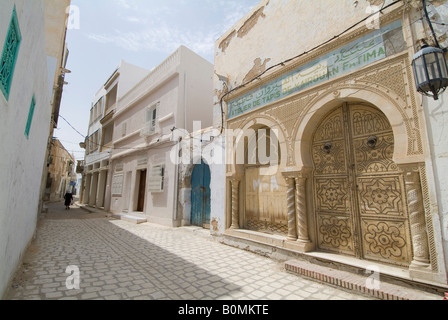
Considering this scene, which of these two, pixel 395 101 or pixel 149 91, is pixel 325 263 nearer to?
pixel 395 101

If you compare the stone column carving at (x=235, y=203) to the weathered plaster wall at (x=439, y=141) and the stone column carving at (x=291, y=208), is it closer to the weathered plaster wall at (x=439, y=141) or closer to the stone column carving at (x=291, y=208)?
the stone column carving at (x=291, y=208)

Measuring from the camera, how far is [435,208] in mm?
2701

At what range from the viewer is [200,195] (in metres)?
7.98

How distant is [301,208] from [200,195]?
4.48 metres

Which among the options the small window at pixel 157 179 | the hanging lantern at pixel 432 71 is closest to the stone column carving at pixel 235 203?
the hanging lantern at pixel 432 71

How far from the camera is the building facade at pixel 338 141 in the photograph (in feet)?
9.57

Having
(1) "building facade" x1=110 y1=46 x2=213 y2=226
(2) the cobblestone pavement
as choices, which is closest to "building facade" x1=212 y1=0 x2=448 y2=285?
(2) the cobblestone pavement

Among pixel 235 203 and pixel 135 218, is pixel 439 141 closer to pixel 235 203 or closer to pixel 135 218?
pixel 235 203

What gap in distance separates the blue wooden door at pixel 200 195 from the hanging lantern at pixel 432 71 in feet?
20.1

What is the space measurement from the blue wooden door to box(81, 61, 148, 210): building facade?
7.86m

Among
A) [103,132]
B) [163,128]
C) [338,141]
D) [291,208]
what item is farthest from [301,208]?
[103,132]

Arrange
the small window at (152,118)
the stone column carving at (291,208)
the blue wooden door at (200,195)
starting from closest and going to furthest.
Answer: the stone column carving at (291,208)
the blue wooden door at (200,195)
the small window at (152,118)
